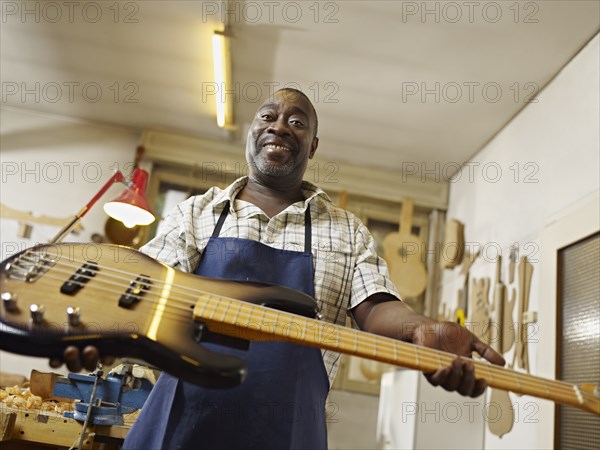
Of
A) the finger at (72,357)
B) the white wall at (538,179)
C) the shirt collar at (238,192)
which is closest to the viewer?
the finger at (72,357)

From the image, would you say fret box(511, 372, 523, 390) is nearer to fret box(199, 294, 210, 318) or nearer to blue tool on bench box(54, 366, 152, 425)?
fret box(199, 294, 210, 318)

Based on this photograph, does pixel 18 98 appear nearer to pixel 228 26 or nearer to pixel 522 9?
pixel 228 26

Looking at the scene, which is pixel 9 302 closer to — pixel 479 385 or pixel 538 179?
pixel 479 385

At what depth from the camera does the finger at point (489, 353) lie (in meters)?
1.22

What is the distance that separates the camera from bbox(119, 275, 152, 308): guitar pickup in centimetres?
115

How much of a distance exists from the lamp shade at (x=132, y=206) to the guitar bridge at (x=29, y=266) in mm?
2381

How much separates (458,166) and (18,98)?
147 inches

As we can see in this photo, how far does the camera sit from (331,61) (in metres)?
3.90

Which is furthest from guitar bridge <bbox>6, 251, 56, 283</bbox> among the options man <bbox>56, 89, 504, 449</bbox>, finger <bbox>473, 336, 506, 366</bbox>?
finger <bbox>473, 336, 506, 366</bbox>

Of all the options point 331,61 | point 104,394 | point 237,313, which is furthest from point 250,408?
point 331,61

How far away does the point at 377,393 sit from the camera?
4930mm

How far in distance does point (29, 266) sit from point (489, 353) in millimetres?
947

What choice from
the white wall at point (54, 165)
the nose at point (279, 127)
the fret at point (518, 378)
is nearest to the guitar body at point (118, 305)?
the fret at point (518, 378)

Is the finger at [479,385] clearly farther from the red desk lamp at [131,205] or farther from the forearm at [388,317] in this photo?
the red desk lamp at [131,205]
